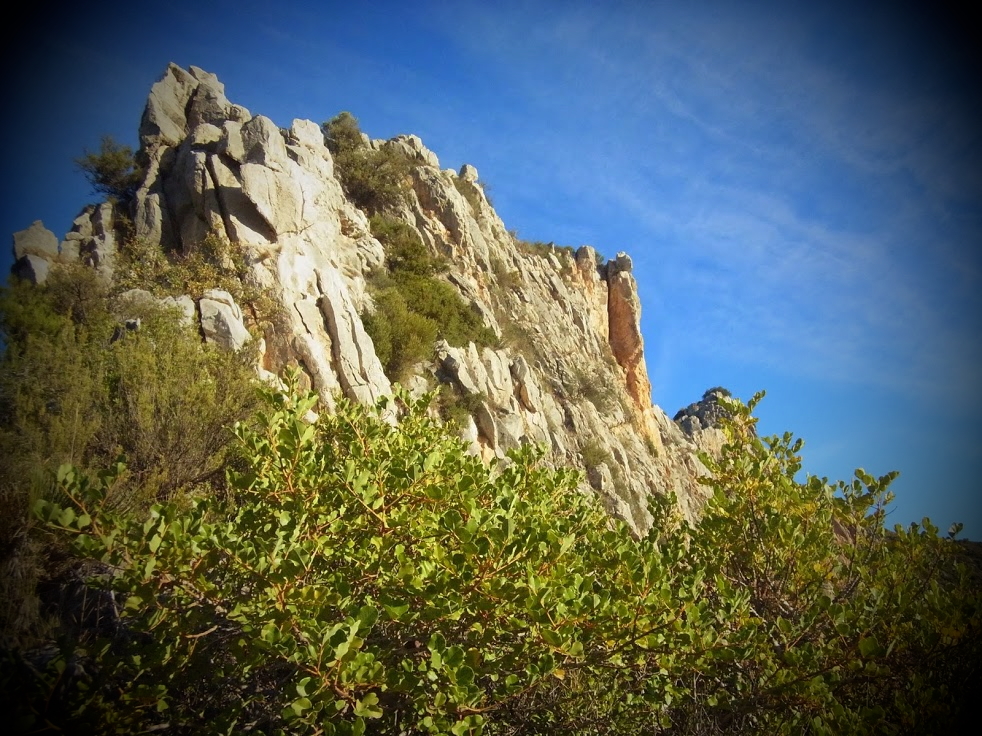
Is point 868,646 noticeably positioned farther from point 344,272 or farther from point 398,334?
point 344,272

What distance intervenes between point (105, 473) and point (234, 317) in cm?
940

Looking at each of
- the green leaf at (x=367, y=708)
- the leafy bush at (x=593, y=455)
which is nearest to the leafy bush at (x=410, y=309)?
the leafy bush at (x=593, y=455)

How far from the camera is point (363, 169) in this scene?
2219cm

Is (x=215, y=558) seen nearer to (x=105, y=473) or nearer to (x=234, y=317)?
(x=105, y=473)

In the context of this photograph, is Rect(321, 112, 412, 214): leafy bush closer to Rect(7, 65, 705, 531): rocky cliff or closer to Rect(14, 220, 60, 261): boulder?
Rect(7, 65, 705, 531): rocky cliff

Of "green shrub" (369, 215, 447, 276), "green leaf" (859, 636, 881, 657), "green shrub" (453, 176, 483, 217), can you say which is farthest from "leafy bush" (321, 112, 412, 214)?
"green leaf" (859, 636, 881, 657)

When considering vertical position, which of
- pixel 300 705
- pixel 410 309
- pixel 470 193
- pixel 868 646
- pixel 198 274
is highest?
pixel 470 193

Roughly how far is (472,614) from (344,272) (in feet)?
49.3

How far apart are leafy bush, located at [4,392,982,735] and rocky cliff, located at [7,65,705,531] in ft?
4.22

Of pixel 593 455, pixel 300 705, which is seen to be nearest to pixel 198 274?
pixel 300 705

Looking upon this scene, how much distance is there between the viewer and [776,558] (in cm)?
407

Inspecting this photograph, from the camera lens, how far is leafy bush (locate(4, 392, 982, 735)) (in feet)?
8.23

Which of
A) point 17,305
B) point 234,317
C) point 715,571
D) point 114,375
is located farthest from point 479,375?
point 715,571

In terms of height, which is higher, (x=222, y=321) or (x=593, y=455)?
(x=593, y=455)
